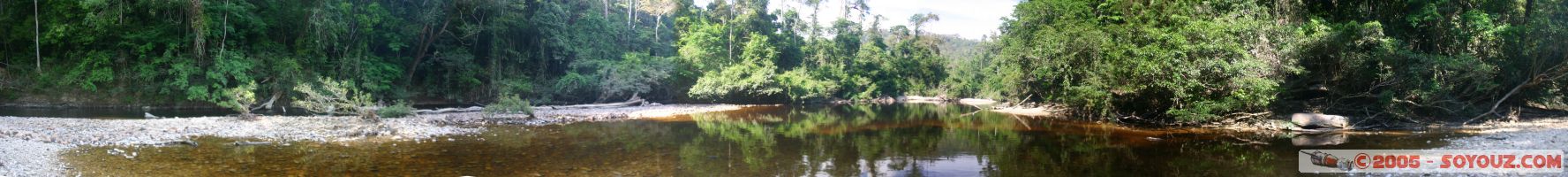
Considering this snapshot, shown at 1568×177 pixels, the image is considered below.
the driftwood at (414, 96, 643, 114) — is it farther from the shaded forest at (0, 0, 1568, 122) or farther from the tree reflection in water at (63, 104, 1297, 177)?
the tree reflection in water at (63, 104, 1297, 177)

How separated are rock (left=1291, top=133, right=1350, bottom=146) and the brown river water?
0.46 feet

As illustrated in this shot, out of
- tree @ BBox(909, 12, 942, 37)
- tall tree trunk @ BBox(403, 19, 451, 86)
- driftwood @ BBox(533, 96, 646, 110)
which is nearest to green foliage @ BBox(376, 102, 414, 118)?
driftwood @ BBox(533, 96, 646, 110)

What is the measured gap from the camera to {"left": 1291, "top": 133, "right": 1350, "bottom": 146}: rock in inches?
556

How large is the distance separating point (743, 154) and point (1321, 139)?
1147cm

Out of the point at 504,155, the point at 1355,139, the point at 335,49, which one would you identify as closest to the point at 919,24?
the point at 335,49

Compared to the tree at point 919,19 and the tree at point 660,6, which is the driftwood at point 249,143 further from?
the tree at point 919,19

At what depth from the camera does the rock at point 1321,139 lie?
14125 millimetres

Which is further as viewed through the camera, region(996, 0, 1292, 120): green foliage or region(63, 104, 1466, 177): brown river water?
region(996, 0, 1292, 120): green foliage

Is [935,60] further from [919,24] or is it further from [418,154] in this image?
[418,154]

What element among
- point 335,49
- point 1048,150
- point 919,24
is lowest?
point 1048,150

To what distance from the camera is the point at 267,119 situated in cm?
1720

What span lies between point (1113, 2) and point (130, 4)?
30.7m

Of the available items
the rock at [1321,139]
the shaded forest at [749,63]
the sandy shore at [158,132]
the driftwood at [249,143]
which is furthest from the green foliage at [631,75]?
the rock at [1321,139]

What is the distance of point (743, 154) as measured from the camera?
478 inches
